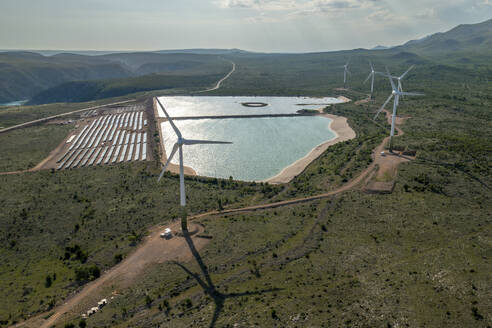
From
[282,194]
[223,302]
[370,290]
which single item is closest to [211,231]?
[223,302]

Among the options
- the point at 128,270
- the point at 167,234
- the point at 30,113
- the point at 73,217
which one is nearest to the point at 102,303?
the point at 128,270

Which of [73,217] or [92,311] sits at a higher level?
[73,217]

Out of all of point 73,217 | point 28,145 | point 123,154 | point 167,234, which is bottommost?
point 73,217

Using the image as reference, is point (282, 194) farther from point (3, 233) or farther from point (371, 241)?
point (3, 233)

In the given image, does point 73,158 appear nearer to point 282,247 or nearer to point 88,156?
point 88,156

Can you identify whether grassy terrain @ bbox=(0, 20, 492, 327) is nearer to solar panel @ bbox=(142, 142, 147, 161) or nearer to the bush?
the bush

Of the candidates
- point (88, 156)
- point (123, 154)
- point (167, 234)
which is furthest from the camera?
point (123, 154)

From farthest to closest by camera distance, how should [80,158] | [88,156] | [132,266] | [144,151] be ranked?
[144,151] → [88,156] → [80,158] → [132,266]
